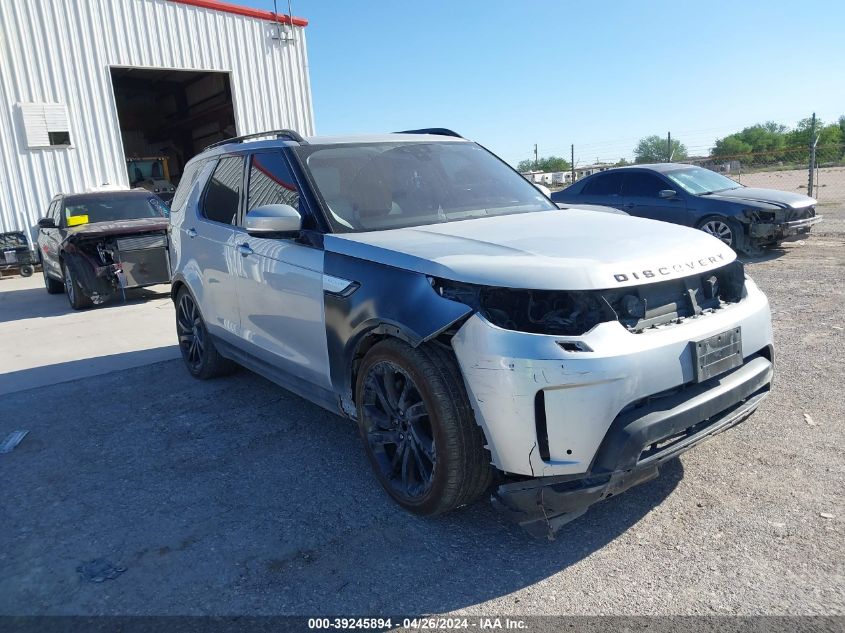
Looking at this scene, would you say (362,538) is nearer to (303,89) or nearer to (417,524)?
(417,524)

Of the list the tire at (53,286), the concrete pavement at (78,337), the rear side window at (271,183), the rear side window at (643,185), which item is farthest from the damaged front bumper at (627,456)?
the tire at (53,286)

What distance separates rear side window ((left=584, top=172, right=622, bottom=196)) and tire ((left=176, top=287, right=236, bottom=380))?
7621mm

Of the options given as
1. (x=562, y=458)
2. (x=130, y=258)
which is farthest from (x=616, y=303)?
(x=130, y=258)

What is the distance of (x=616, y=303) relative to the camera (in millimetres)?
2752

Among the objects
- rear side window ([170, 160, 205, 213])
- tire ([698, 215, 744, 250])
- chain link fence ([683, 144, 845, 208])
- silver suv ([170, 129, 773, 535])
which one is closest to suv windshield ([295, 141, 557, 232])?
silver suv ([170, 129, 773, 535])

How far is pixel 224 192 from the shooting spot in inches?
190

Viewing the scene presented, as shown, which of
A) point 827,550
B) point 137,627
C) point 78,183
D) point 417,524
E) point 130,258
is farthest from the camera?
A: point 78,183

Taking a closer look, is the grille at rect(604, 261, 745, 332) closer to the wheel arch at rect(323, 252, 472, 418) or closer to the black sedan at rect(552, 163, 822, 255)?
the wheel arch at rect(323, 252, 472, 418)

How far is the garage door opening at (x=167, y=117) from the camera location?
72.2 feet

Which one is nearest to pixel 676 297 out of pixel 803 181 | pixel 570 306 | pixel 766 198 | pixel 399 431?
pixel 570 306

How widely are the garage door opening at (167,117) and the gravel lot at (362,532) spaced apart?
52.6 feet

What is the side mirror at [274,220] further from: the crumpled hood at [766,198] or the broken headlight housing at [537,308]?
the crumpled hood at [766,198]

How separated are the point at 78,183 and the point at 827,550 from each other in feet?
57.5

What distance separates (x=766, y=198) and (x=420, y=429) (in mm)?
A: 8958
